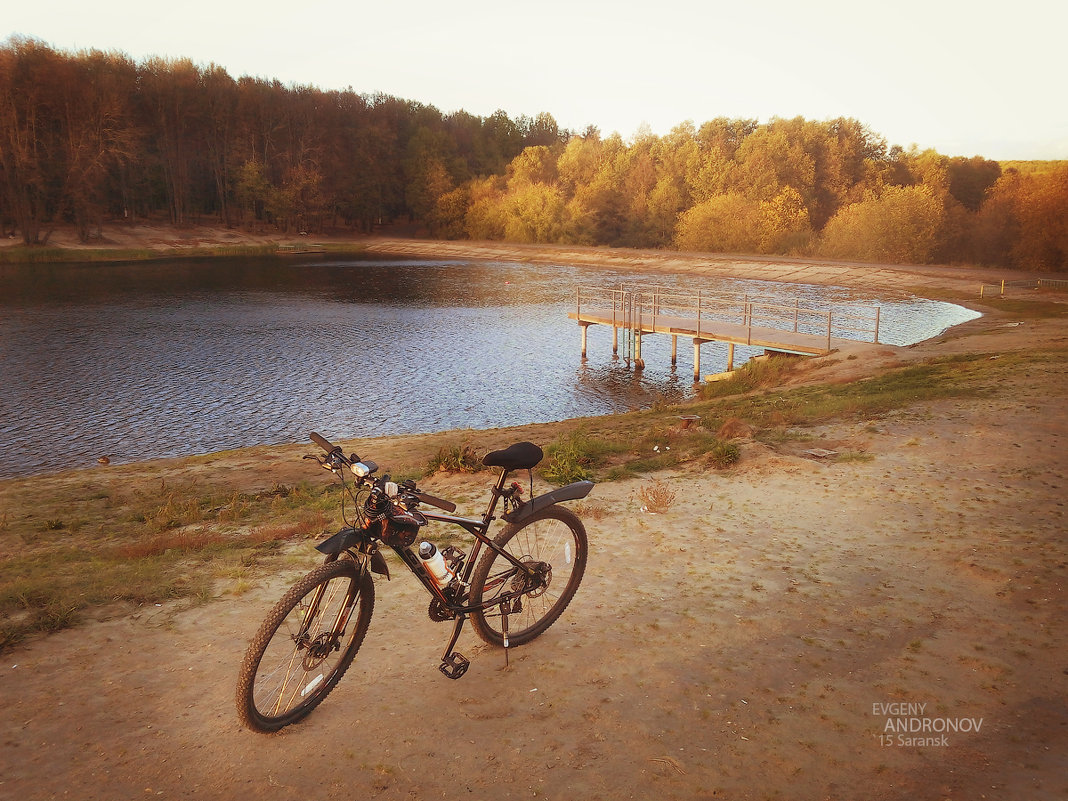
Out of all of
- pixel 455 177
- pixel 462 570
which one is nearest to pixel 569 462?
pixel 462 570

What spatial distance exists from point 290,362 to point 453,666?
28.1 metres

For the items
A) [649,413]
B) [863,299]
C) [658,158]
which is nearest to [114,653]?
[649,413]

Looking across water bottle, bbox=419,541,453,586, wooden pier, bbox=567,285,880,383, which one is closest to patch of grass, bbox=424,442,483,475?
water bottle, bbox=419,541,453,586

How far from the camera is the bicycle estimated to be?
436 centimetres

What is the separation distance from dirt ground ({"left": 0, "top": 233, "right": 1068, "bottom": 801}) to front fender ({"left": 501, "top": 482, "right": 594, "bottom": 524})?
1.08 meters

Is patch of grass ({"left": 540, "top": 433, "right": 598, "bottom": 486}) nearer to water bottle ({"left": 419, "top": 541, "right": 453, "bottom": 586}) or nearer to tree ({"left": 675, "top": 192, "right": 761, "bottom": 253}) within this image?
water bottle ({"left": 419, "top": 541, "right": 453, "bottom": 586})

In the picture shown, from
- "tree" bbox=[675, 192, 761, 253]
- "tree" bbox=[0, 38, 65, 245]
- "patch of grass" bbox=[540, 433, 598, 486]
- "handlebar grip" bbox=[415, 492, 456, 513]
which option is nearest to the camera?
"handlebar grip" bbox=[415, 492, 456, 513]

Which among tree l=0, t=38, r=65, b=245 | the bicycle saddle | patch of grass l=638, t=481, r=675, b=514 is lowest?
patch of grass l=638, t=481, r=675, b=514

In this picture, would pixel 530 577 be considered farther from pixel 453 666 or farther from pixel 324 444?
pixel 324 444

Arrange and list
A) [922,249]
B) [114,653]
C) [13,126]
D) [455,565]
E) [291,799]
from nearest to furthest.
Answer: [291,799] → [455,565] → [114,653] → [922,249] → [13,126]

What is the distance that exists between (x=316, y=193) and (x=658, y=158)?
4477cm

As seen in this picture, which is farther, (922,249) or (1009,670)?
(922,249)

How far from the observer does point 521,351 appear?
113 ft

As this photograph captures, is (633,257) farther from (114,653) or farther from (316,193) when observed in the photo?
(114,653)
